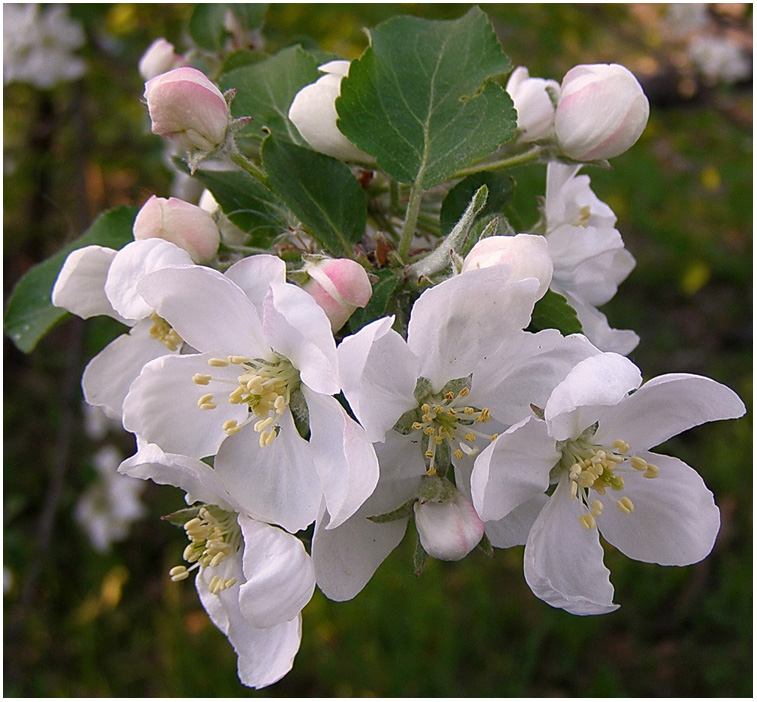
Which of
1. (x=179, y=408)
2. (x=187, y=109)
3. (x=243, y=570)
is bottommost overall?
(x=243, y=570)

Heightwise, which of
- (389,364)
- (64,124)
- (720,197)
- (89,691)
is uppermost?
(389,364)

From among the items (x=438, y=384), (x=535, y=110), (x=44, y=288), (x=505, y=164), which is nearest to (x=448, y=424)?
(x=438, y=384)

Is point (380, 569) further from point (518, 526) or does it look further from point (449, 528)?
point (449, 528)

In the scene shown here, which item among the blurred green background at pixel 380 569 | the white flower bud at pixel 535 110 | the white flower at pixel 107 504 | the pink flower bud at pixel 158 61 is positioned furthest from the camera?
the white flower at pixel 107 504

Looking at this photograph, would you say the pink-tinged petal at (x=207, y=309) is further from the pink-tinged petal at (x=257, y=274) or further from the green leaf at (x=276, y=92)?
the green leaf at (x=276, y=92)

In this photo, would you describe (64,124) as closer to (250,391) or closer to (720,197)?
(250,391)

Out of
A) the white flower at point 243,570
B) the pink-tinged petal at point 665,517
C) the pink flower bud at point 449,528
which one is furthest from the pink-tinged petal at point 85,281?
the pink-tinged petal at point 665,517

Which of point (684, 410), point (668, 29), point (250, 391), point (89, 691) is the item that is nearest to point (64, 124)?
point (89, 691)
